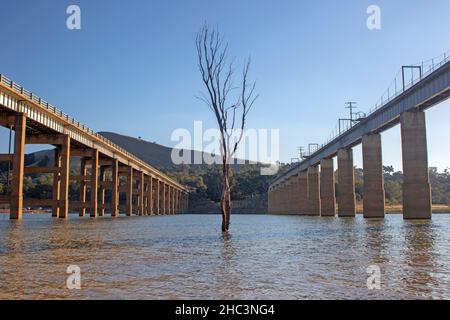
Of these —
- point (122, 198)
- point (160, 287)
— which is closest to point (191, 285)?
point (160, 287)

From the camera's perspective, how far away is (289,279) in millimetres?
9484

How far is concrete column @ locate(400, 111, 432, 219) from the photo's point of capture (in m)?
48.3

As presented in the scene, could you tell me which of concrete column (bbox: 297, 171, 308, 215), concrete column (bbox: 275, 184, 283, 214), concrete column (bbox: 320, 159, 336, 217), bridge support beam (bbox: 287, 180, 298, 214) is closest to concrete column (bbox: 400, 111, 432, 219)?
concrete column (bbox: 320, 159, 336, 217)

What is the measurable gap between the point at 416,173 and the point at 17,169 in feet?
138

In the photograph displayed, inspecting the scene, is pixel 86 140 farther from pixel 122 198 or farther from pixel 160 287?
pixel 122 198

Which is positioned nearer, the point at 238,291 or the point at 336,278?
the point at 238,291

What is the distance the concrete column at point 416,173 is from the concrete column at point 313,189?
59.3m

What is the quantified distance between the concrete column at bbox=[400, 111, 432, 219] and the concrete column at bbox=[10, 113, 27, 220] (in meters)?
40.8

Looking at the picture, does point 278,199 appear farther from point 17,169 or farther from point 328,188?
point 17,169

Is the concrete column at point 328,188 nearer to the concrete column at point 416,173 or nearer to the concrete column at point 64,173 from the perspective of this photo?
the concrete column at point 416,173

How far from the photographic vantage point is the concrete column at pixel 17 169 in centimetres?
4719

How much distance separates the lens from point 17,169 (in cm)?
4750

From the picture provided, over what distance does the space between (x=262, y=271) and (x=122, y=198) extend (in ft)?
561

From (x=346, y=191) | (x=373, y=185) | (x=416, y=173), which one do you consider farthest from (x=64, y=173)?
(x=346, y=191)
